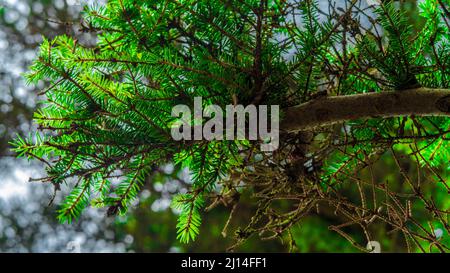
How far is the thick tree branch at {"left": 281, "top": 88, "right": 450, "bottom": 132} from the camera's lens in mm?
502

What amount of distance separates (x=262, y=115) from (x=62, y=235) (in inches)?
75.0

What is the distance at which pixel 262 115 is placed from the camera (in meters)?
0.50

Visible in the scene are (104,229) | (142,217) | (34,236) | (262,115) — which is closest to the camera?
(262,115)

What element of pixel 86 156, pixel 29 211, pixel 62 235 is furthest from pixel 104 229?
pixel 86 156

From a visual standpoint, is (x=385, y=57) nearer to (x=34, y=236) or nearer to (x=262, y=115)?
(x=262, y=115)

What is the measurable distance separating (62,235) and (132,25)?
6.12 ft

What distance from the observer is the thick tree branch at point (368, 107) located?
0.50 m

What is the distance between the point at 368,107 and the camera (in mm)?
519

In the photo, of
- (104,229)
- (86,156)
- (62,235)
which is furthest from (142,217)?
(86,156)

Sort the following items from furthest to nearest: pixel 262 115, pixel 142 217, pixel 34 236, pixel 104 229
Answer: pixel 142 217 → pixel 104 229 → pixel 34 236 → pixel 262 115

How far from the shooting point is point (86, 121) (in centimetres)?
55
